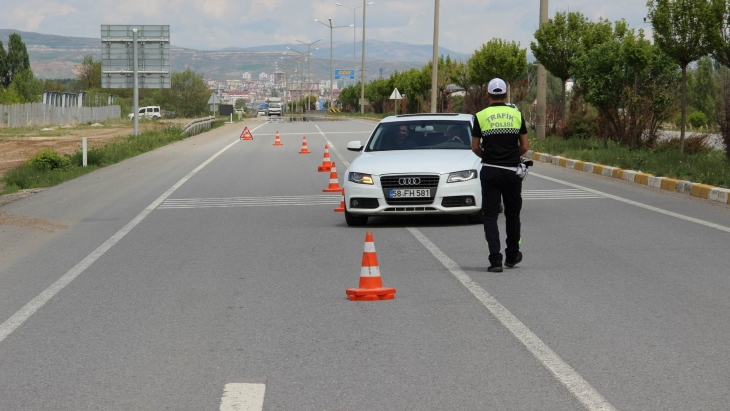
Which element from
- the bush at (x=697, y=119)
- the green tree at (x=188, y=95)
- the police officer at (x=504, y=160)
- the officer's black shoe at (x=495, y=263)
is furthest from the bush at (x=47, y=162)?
the green tree at (x=188, y=95)

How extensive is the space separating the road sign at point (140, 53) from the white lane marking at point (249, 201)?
30234 millimetres

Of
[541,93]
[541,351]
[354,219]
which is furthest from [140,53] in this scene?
[541,351]

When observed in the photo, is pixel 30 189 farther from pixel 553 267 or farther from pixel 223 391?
pixel 223 391

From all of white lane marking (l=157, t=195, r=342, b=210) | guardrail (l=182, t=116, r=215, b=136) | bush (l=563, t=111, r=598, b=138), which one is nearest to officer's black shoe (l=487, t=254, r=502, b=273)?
white lane marking (l=157, t=195, r=342, b=210)

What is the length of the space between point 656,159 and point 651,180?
8.00 ft

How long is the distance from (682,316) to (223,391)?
11.6ft

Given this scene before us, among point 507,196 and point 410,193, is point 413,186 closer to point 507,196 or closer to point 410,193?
point 410,193

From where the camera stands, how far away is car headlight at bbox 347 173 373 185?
13289mm

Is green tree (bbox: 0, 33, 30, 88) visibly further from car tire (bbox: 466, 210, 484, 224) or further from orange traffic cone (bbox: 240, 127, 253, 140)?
car tire (bbox: 466, 210, 484, 224)

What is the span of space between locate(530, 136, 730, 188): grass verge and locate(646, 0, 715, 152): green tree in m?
1.06

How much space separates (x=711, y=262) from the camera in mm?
10094

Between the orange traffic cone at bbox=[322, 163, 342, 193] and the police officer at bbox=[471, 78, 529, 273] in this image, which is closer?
the police officer at bbox=[471, 78, 529, 273]

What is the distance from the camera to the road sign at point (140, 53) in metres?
46.2

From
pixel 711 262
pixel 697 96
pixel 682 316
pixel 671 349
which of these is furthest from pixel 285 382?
pixel 697 96
